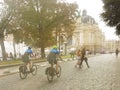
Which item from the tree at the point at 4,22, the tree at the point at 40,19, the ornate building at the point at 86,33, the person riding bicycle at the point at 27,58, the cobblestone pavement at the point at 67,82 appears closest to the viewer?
the cobblestone pavement at the point at 67,82

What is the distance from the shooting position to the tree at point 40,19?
178 ft

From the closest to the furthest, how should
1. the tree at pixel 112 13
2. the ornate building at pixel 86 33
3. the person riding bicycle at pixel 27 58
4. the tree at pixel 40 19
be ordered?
the person riding bicycle at pixel 27 58 → the tree at pixel 112 13 → the tree at pixel 40 19 → the ornate building at pixel 86 33

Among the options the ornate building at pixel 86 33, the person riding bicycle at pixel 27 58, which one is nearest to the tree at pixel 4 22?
the person riding bicycle at pixel 27 58

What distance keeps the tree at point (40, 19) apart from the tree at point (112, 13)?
20781 millimetres

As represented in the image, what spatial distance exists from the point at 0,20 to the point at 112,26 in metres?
20.9

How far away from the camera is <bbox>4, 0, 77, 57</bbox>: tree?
54375 mm

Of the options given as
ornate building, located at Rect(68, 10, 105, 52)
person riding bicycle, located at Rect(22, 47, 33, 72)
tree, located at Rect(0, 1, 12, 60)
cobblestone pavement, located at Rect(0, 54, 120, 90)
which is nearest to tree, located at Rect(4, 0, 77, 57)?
tree, located at Rect(0, 1, 12, 60)

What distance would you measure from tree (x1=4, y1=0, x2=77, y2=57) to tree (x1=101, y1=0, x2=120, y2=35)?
818 inches

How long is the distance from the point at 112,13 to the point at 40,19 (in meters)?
24.3

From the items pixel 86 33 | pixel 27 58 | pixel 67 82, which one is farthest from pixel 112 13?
pixel 86 33

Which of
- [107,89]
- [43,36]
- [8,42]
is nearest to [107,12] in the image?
[107,89]

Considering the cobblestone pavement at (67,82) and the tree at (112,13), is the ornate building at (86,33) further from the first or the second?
the cobblestone pavement at (67,82)

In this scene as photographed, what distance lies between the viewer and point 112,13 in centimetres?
3341

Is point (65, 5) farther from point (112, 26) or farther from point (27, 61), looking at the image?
point (27, 61)
